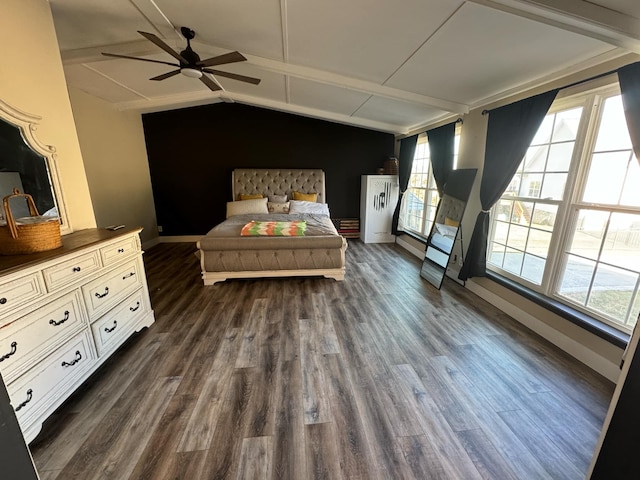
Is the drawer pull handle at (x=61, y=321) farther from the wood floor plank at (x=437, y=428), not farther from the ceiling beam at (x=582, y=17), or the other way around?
the ceiling beam at (x=582, y=17)

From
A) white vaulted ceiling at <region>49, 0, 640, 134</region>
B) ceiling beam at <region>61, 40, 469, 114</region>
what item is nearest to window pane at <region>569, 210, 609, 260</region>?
white vaulted ceiling at <region>49, 0, 640, 134</region>

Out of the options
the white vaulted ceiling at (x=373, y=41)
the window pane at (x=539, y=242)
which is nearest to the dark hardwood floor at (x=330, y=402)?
the window pane at (x=539, y=242)

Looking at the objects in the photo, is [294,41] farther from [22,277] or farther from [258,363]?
[258,363]

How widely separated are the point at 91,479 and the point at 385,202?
17.1 ft

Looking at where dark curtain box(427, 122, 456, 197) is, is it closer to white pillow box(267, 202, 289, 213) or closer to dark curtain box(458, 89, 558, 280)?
dark curtain box(458, 89, 558, 280)

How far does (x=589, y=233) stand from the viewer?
Result: 214 cm

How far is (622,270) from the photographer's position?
1918 mm

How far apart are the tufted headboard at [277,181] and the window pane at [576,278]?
4046mm

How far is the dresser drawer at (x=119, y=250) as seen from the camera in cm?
198

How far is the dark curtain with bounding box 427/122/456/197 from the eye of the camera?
12.2 ft

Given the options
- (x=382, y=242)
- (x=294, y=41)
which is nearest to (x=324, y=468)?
(x=294, y=41)

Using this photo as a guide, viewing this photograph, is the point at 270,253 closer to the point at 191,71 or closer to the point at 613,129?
the point at 191,71

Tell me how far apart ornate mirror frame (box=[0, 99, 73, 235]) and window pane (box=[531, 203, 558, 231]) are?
4187 millimetres

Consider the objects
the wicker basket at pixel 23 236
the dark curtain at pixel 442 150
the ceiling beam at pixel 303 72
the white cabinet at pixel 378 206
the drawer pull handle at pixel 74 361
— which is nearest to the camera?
the wicker basket at pixel 23 236
